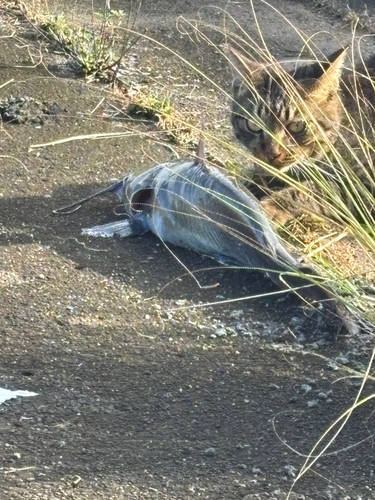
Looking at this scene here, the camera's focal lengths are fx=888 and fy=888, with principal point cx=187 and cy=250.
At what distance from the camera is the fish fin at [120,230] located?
4.83 metres

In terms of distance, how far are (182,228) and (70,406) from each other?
1.51 metres

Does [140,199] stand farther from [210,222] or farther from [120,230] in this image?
[210,222]

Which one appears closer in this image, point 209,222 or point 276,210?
point 209,222

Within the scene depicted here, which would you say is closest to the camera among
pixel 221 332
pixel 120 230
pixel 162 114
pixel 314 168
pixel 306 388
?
pixel 306 388

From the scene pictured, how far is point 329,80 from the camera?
516cm

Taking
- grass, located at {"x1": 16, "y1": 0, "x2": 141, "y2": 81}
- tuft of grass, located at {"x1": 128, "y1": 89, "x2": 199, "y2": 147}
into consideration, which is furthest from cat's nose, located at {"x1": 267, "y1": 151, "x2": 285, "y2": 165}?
grass, located at {"x1": 16, "y1": 0, "x2": 141, "y2": 81}

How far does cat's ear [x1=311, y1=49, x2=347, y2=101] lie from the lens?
16.4ft

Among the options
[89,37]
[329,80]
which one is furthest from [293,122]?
[89,37]

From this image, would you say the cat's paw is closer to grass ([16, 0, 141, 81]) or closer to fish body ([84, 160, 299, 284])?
fish body ([84, 160, 299, 284])

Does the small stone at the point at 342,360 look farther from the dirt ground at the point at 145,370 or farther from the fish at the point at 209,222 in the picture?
the fish at the point at 209,222

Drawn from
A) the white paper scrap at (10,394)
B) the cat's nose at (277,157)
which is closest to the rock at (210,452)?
the white paper scrap at (10,394)

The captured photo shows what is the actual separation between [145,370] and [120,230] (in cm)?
139

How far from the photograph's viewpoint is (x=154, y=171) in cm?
480

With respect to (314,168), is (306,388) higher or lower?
lower
